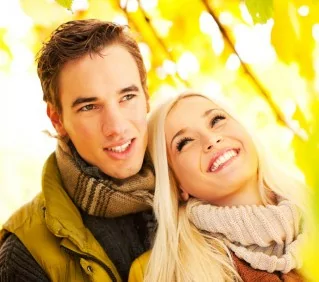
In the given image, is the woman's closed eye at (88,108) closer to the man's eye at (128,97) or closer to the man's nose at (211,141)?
the man's eye at (128,97)

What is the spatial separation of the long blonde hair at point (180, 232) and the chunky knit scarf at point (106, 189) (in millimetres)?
39

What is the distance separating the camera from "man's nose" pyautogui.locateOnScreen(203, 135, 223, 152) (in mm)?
843

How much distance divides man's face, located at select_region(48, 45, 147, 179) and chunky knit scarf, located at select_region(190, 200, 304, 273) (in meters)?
0.19

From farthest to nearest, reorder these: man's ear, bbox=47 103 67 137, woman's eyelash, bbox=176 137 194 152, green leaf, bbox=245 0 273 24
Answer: man's ear, bbox=47 103 67 137
woman's eyelash, bbox=176 137 194 152
green leaf, bbox=245 0 273 24

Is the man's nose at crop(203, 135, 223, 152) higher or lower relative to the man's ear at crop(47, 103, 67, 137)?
lower

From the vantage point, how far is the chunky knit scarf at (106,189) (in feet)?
3.01

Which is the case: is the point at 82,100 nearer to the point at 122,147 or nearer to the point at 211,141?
the point at 122,147

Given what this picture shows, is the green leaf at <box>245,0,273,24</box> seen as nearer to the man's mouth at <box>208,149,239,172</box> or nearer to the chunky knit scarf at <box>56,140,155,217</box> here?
the man's mouth at <box>208,149,239,172</box>

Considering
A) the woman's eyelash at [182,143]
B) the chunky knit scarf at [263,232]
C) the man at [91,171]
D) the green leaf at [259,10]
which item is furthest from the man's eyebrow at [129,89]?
the green leaf at [259,10]

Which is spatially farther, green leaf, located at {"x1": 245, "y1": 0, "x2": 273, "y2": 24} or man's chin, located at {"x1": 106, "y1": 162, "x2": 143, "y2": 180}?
man's chin, located at {"x1": 106, "y1": 162, "x2": 143, "y2": 180}

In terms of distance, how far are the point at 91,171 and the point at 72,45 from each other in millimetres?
236

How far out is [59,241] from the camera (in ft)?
3.07

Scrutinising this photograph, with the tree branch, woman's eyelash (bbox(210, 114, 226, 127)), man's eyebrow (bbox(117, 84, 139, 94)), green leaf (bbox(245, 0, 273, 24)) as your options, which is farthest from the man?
green leaf (bbox(245, 0, 273, 24))

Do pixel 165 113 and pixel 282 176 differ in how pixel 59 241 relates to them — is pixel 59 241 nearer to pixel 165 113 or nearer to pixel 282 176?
pixel 165 113
